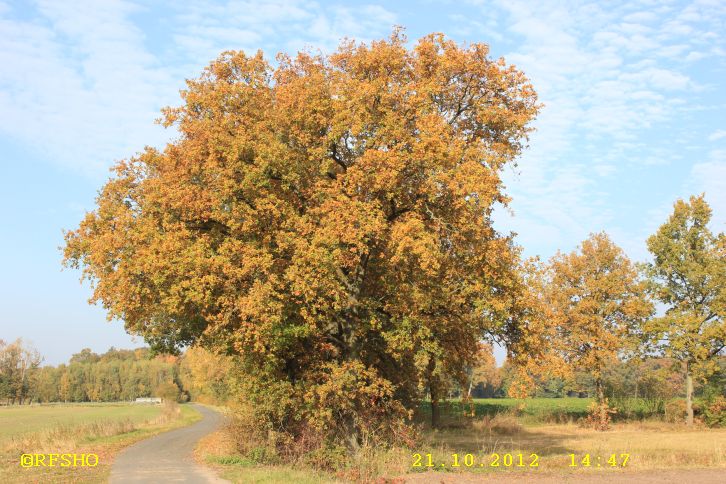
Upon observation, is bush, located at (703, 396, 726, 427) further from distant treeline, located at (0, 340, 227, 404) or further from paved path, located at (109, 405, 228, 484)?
distant treeline, located at (0, 340, 227, 404)

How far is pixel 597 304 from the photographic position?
43.5 metres

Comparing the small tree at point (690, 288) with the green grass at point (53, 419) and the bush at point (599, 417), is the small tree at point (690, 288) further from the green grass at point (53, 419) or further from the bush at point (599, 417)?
the green grass at point (53, 419)

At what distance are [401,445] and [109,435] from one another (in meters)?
19.8

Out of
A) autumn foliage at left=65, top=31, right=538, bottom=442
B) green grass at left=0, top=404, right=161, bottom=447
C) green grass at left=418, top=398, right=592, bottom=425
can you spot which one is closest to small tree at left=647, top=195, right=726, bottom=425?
green grass at left=418, top=398, right=592, bottom=425

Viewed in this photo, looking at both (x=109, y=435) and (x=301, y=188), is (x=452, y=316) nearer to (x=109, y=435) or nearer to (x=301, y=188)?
(x=301, y=188)

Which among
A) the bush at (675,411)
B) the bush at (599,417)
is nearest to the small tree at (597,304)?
the bush at (599,417)

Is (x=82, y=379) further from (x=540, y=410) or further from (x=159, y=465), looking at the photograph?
(x=159, y=465)

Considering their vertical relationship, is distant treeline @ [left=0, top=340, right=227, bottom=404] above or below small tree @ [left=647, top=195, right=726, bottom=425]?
below

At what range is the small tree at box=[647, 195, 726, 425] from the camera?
43125 mm

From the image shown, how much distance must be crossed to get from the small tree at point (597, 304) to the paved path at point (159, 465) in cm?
2939

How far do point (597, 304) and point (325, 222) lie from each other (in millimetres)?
33719

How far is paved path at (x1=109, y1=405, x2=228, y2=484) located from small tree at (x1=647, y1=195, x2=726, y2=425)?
3631 centimetres

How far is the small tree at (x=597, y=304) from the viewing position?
142 ft

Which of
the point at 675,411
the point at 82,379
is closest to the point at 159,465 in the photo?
the point at 675,411
